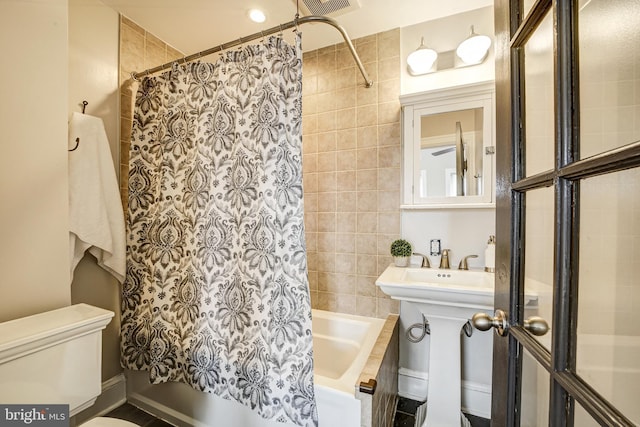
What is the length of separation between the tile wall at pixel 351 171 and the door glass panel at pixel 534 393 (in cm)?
123

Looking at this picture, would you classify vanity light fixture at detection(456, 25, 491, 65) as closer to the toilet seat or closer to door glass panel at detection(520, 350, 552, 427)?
door glass panel at detection(520, 350, 552, 427)

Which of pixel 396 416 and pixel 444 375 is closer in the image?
pixel 444 375

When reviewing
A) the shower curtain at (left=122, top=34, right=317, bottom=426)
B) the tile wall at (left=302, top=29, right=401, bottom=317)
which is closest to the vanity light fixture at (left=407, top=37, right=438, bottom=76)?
the tile wall at (left=302, top=29, right=401, bottom=317)

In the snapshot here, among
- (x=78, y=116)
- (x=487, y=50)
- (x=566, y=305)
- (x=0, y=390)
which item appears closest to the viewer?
(x=566, y=305)

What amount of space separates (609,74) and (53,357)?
63.9 inches

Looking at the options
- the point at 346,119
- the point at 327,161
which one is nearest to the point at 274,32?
the point at 346,119

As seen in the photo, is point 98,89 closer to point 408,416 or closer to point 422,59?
point 422,59

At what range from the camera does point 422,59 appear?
5.61 feet

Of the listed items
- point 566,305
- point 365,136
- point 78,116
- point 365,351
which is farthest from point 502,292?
point 78,116

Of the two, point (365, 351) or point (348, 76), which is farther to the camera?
point (348, 76)

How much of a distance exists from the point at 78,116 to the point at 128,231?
0.69 meters

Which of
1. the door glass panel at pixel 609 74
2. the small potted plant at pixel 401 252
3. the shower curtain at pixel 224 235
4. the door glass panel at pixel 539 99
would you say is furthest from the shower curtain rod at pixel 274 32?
the small potted plant at pixel 401 252

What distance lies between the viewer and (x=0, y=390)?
0.80m

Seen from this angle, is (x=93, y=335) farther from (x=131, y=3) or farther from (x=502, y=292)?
(x=131, y=3)
